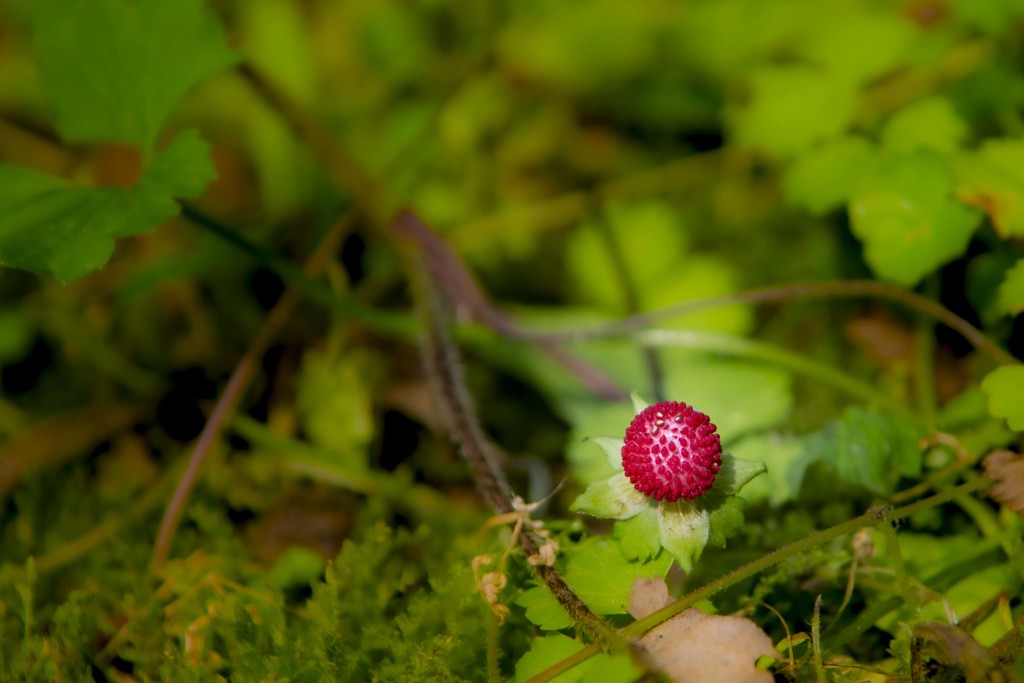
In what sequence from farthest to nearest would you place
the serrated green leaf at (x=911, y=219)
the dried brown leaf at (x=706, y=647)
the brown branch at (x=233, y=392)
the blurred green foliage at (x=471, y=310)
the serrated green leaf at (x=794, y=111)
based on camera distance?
the serrated green leaf at (x=794, y=111), the brown branch at (x=233, y=392), the serrated green leaf at (x=911, y=219), the blurred green foliage at (x=471, y=310), the dried brown leaf at (x=706, y=647)

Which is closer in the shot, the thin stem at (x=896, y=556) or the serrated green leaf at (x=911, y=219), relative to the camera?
the thin stem at (x=896, y=556)

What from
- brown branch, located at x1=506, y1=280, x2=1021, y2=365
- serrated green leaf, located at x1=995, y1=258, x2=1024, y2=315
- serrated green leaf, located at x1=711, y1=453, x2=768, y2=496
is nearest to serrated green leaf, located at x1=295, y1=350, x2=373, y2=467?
brown branch, located at x1=506, y1=280, x2=1021, y2=365

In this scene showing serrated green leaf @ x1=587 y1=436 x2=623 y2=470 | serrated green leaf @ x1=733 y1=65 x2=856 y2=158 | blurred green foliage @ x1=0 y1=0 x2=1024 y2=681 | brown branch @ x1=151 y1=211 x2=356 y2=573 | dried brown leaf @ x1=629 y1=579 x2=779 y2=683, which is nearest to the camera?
dried brown leaf @ x1=629 y1=579 x2=779 y2=683

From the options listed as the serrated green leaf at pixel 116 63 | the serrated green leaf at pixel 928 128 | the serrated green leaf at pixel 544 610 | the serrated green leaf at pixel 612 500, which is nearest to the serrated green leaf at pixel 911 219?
the serrated green leaf at pixel 928 128

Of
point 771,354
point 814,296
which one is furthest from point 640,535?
point 814,296

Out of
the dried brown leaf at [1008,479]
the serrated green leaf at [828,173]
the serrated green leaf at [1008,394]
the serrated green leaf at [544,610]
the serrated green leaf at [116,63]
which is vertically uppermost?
the serrated green leaf at [828,173]

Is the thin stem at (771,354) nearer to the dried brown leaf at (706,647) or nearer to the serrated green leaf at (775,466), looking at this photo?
the serrated green leaf at (775,466)

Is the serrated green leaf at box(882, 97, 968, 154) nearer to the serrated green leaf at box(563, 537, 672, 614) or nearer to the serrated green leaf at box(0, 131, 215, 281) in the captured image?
the serrated green leaf at box(563, 537, 672, 614)

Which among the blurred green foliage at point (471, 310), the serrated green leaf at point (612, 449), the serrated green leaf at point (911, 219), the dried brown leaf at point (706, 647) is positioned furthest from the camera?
the serrated green leaf at point (911, 219)
